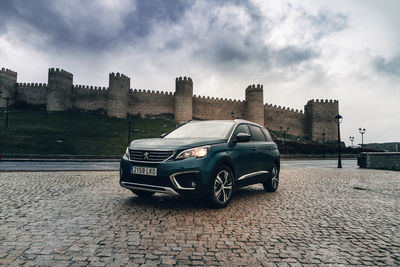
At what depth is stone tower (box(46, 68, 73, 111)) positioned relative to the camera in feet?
168

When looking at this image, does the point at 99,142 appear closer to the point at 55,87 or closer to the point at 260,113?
the point at 55,87

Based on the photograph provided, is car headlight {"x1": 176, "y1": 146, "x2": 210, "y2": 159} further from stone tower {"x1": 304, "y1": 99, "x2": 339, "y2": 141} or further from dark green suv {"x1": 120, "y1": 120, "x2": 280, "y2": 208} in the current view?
stone tower {"x1": 304, "y1": 99, "x2": 339, "y2": 141}

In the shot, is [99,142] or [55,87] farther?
[55,87]

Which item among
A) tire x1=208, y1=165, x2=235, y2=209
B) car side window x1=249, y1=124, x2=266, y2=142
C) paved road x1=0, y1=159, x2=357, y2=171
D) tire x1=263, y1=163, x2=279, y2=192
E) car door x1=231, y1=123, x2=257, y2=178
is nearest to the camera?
tire x1=208, y1=165, x2=235, y2=209

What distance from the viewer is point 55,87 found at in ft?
168

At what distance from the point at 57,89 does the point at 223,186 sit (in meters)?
56.6

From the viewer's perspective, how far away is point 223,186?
4848mm

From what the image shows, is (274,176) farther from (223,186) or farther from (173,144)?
(173,144)

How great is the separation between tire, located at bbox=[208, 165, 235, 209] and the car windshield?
2.48 feet

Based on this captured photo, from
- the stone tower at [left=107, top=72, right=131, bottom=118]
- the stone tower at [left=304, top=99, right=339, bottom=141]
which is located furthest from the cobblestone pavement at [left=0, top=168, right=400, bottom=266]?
the stone tower at [left=304, top=99, right=339, bottom=141]

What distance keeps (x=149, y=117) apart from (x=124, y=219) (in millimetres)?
56167

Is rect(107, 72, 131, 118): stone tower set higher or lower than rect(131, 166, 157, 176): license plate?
higher

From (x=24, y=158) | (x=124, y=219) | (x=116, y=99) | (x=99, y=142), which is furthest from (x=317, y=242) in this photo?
(x=116, y=99)

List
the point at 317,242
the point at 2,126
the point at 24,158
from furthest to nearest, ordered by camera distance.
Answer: the point at 2,126 < the point at 24,158 < the point at 317,242
